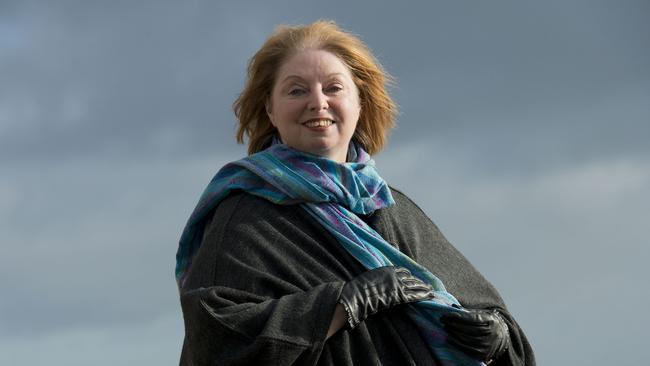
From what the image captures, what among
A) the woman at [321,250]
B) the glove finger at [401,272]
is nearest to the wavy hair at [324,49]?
the woman at [321,250]

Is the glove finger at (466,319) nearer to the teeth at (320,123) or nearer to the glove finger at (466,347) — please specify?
the glove finger at (466,347)

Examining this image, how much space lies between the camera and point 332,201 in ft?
21.1

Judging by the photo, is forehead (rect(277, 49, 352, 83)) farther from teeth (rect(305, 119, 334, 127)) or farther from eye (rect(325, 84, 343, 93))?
teeth (rect(305, 119, 334, 127))

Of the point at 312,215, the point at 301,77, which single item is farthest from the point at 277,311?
the point at 301,77

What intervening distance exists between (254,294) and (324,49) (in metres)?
1.19

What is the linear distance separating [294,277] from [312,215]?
0.32 m

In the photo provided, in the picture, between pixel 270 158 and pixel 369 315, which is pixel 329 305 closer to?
pixel 369 315

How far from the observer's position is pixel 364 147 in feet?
22.6

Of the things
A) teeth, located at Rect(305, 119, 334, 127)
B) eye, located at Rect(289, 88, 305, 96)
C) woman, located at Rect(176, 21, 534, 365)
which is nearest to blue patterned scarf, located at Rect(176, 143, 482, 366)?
woman, located at Rect(176, 21, 534, 365)

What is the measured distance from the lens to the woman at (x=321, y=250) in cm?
598

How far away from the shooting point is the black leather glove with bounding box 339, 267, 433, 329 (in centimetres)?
598

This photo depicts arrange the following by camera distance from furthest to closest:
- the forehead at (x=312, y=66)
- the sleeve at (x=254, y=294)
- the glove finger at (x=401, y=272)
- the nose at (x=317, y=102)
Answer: the forehead at (x=312, y=66) → the nose at (x=317, y=102) → the glove finger at (x=401, y=272) → the sleeve at (x=254, y=294)

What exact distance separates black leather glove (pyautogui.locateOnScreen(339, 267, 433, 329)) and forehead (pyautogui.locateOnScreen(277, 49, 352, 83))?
0.92 metres

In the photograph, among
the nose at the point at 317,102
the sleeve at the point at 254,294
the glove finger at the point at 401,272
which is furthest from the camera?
the nose at the point at 317,102
